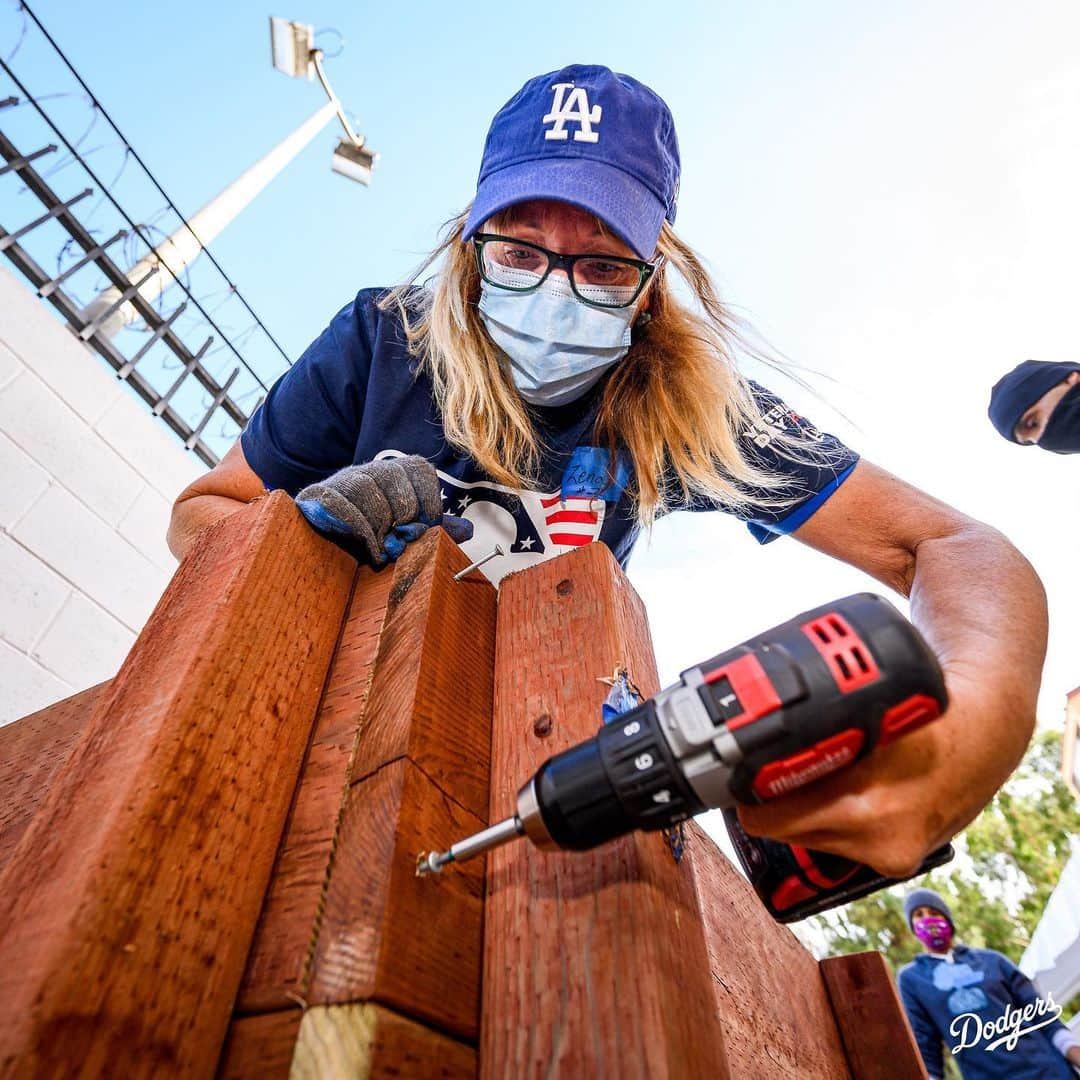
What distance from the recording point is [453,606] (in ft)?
3.14

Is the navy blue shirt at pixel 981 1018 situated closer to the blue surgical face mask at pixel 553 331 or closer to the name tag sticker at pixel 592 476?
the name tag sticker at pixel 592 476

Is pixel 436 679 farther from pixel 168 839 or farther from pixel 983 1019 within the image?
pixel 983 1019

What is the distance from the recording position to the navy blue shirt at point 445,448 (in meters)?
1.57

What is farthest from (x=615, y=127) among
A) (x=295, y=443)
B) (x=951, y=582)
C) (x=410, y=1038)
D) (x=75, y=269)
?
(x=75, y=269)

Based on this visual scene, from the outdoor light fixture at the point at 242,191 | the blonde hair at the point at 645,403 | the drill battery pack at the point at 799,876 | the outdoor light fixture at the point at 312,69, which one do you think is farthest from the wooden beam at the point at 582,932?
the outdoor light fixture at the point at 312,69

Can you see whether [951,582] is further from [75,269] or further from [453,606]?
[75,269]

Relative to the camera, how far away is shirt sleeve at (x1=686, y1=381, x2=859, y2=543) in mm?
1611

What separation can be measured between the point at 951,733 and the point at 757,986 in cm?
58

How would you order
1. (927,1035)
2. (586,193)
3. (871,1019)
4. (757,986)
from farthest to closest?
(927,1035)
(586,193)
(871,1019)
(757,986)

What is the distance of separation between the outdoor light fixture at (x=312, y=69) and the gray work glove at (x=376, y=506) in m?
8.53

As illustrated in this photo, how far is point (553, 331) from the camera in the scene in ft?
5.13

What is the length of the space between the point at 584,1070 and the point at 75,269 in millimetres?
4775

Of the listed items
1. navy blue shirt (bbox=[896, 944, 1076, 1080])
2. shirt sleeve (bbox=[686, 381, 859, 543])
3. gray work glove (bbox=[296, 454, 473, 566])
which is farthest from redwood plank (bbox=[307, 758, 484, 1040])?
navy blue shirt (bbox=[896, 944, 1076, 1080])

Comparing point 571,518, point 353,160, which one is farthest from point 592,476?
point 353,160
